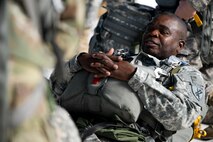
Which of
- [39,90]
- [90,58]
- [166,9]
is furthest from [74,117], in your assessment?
[39,90]

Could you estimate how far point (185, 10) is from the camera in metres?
3.80

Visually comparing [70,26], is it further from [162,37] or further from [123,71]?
[162,37]

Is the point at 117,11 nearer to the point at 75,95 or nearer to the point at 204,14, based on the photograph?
the point at 204,14

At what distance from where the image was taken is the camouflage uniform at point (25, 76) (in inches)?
55.6

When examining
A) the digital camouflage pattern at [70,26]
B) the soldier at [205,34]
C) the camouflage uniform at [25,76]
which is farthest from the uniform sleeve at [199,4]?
the camouflage uniform at [25,76]

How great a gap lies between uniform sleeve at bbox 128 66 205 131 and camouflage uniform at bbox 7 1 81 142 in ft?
4.85

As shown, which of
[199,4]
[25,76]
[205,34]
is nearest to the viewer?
[25,76]

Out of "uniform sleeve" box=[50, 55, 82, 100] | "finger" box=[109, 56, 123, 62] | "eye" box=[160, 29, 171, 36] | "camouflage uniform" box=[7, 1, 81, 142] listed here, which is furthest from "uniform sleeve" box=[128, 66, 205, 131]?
"camouflage uniform" box=[7, 1, 81, 142]

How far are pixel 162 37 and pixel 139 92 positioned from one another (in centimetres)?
58

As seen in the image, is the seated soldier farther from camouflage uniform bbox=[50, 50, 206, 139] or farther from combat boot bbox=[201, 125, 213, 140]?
combat boot bbox=[201, 125, 213, 140]

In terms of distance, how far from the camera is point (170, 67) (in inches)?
129

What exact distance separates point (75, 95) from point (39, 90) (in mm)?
1613

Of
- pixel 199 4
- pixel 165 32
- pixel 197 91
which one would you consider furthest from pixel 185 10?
pixel 197 91

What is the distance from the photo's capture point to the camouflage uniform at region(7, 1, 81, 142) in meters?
1.41
